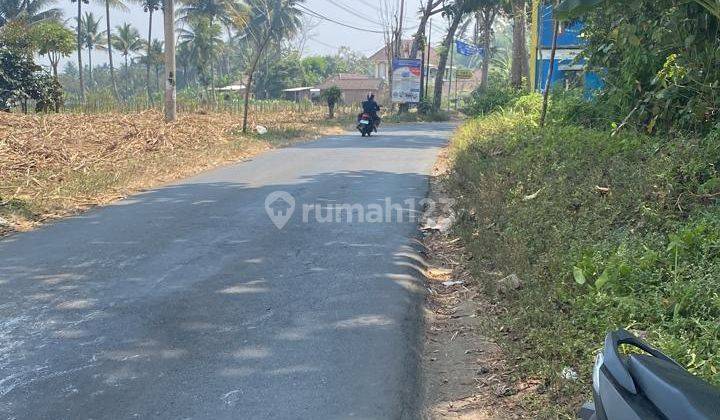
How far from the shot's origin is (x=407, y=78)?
39.0 meters

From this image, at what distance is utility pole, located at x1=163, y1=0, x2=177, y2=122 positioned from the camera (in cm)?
2086

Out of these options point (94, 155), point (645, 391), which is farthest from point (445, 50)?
point (645, 391)

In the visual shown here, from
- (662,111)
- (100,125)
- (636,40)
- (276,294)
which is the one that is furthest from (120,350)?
(100,125)

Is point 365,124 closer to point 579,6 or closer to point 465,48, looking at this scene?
point 579,6

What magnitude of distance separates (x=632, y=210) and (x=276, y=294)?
10.6ft

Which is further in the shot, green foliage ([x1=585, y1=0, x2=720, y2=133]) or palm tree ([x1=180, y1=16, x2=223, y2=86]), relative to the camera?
palm tree ([x1=180, y1=16, x2=223, y2=86])

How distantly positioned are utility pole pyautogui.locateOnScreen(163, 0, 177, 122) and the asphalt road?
463 inches

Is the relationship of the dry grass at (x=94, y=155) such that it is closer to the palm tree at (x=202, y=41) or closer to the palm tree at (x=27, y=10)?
the palm tree at (x=27, y=10)

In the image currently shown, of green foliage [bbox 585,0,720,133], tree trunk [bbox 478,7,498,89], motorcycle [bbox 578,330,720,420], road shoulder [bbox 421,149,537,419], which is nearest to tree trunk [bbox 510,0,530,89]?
tree trunk [bbox 478,7,498,89]

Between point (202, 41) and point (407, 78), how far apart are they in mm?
29407

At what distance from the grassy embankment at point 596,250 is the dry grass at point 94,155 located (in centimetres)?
588

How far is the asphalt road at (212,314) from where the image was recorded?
3.93 metres

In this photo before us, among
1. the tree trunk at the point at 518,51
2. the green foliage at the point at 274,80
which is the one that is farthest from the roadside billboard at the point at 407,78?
the green foliage at the point at 274,80

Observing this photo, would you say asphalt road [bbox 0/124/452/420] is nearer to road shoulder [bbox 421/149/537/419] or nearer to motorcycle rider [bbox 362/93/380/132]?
road shoulder [bbox 421/149/537/419]
